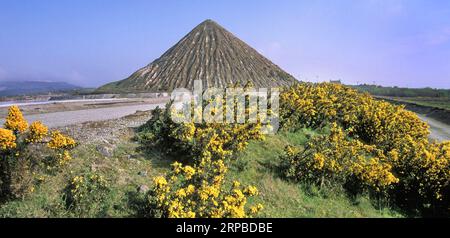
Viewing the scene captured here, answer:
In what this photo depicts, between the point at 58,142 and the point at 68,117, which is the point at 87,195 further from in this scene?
the point at 68,117

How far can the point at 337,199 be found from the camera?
11.4m

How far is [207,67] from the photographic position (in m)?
41.7

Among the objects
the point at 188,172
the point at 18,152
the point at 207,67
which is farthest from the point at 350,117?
the point at 207,67

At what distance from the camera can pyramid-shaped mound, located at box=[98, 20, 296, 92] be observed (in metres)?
39.8

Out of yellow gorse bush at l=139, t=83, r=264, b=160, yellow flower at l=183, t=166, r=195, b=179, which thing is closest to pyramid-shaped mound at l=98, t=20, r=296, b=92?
yellow gorse bush at l=139, t=83, r=264, b=160

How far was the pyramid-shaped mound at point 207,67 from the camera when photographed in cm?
3978

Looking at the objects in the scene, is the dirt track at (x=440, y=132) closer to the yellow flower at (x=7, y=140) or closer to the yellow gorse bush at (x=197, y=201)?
the yellow gorse bush at (x=197, y=201)

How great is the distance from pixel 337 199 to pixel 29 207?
797cm
